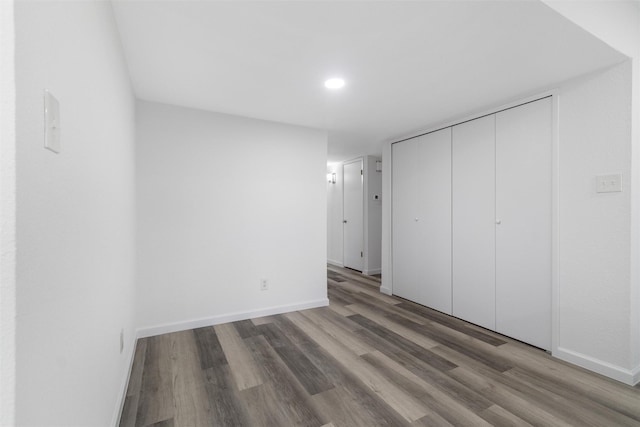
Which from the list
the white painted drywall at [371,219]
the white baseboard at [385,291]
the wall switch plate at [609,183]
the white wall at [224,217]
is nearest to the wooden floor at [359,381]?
the white wall at [224,217]

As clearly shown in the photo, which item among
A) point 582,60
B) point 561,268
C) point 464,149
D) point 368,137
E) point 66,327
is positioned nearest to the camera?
point 66,327

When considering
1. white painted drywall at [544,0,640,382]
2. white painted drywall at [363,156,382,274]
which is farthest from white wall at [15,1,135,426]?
white painted drywall at [363,156,382,274]

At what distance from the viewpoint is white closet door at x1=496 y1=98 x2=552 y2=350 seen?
2.43 meters

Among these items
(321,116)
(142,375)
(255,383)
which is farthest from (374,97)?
(142,375)

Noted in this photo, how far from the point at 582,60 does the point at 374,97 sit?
1.45 meters

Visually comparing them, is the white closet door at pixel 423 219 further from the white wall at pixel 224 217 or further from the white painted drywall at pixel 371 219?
the white painted drywall at pixel 371 219

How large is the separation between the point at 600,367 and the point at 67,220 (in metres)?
3.25

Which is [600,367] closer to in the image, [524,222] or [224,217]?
[524,222]

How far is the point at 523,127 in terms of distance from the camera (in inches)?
102

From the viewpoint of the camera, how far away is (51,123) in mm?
689

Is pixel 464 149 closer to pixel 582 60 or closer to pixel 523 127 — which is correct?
pixel 523 127

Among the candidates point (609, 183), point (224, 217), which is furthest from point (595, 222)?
point (224, 217)

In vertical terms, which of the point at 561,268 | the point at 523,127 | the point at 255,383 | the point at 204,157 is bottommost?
the point at 255,383

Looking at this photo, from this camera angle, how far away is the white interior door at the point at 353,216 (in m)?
5.45
